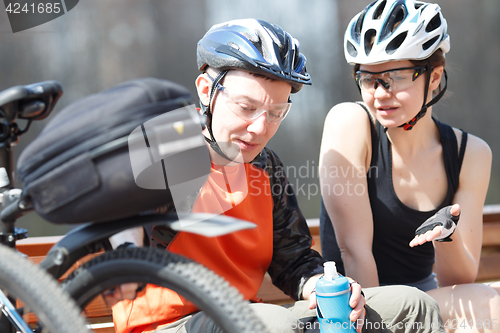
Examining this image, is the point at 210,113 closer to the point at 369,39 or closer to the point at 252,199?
the point at 252,199

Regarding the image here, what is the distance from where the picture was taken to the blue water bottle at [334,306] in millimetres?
1152

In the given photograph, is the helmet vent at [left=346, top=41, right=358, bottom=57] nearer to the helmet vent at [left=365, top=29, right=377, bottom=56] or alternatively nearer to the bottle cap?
the helmet vent at [left=365, top=29, right=377, bottom=56]

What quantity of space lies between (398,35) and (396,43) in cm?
3

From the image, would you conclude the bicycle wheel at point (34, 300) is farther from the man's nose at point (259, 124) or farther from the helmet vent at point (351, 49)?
the helmet vent at point (351, 49)

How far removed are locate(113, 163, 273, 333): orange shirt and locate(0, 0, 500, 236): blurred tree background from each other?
1899 mm

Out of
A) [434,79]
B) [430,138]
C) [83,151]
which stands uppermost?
[83,151]

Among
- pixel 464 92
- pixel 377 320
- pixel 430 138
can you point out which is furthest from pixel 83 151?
pixel 464 92

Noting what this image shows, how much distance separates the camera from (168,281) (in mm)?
779

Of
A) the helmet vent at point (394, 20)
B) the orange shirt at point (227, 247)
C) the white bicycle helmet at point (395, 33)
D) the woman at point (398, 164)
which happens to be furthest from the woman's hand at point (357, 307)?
the helmet vent at point (394, 20)

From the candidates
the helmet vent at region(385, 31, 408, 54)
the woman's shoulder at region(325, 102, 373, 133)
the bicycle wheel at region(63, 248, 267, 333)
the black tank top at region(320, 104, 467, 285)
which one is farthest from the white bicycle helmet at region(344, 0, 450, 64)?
the bicycle wheel at region(63, 248, 267, 333)

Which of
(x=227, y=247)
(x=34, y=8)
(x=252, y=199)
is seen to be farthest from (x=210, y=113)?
(x=34, y=8)

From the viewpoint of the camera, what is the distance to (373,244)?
183 cm

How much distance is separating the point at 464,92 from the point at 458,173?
2.49m

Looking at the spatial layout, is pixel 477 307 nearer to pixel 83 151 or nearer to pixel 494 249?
pixel 494 249
